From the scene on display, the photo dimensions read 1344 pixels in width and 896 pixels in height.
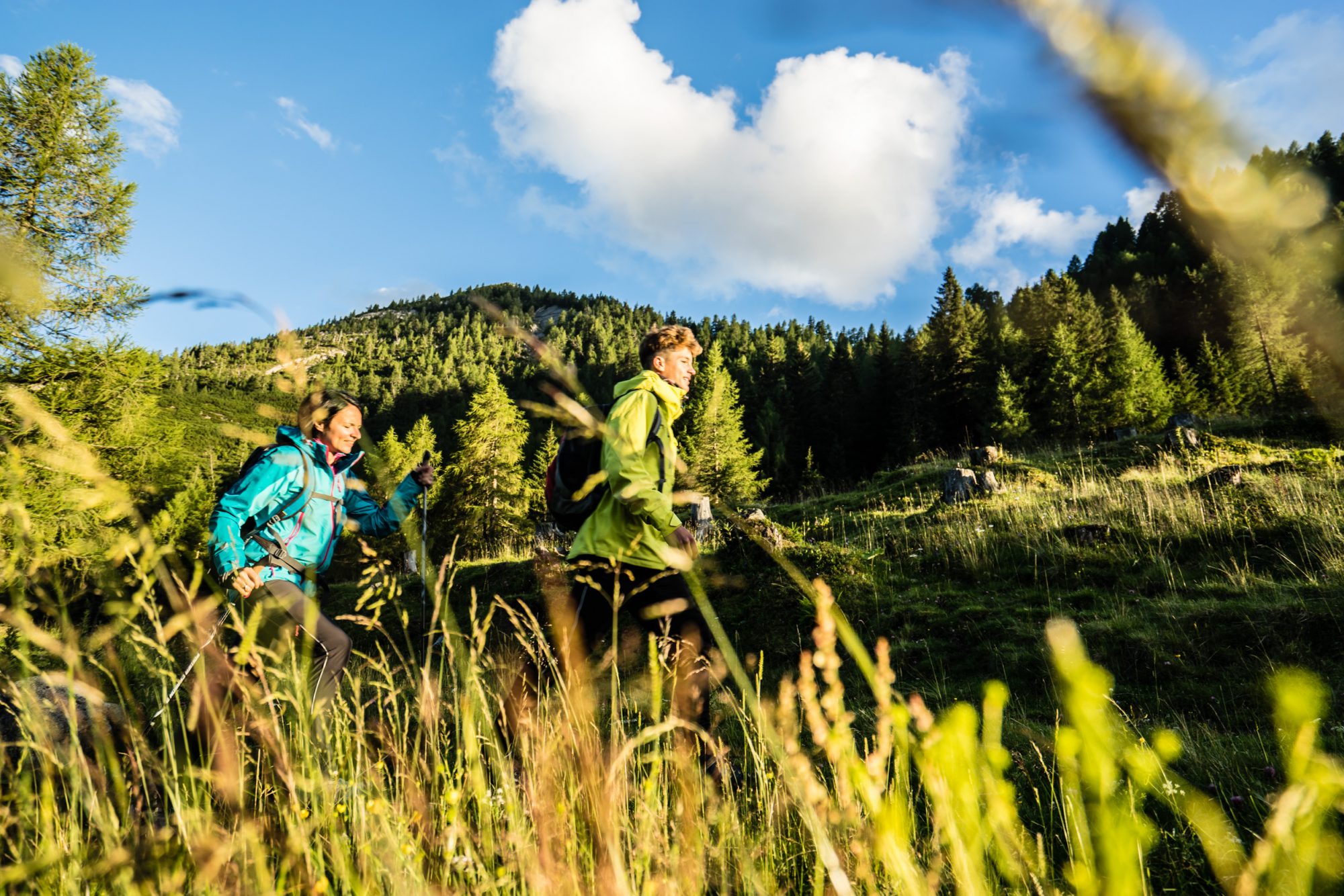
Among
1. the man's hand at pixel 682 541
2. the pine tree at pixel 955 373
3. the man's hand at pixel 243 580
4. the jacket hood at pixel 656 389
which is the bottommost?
the man's hand at pixel 682 541

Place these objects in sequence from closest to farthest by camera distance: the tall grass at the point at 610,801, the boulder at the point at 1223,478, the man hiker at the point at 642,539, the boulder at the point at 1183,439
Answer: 1. the tall grass at the point at 610,801
2. the man hiker at the point at 642,539
3. the boulder at the point at 1223,478
4. the boulder at the point at 1183,439

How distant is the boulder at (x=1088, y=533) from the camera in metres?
6.24

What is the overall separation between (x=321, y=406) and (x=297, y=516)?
2.18ft

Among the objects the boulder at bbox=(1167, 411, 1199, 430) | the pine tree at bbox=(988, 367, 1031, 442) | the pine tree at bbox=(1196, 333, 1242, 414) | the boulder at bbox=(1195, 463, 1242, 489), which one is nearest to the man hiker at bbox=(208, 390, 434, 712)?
the boulder at bbox=(1195, 463, 1242, 489)

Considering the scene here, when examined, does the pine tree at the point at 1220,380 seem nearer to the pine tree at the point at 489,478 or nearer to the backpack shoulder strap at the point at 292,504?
the pine tree at the point at 489,478

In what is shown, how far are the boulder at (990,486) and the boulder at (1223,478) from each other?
8.57ft

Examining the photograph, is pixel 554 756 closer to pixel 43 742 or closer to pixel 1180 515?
pixel 43 742

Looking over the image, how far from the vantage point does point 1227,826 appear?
6.58 ft

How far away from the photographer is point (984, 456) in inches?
558

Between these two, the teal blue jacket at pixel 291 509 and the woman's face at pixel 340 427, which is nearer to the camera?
the teal blue jacket at pixel 291 509

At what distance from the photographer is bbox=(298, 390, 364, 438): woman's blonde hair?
3520 mm

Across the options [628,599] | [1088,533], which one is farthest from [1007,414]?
[628,599]

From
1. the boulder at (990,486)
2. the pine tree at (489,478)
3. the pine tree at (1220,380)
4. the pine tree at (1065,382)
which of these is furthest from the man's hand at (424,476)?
the pine tree at (1220,380)

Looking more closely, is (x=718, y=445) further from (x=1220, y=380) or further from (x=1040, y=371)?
(x=1220, y=380)
